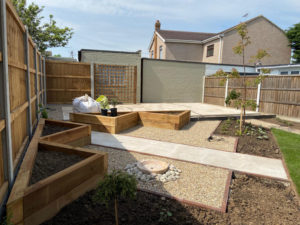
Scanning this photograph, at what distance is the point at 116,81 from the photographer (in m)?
12.7

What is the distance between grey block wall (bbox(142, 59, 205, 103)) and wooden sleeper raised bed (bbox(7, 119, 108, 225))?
1111cm

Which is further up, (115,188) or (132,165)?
(115,188)

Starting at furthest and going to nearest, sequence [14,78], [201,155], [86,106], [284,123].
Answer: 1. [284,123]
2. [86,106]
3. [201,155]
4. [14,78]

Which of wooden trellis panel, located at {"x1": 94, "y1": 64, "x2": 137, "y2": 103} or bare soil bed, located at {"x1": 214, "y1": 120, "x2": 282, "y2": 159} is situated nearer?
bare soil bed, located at {"x1": 214, "y1": 120, "x2": 282, "y2": 159}

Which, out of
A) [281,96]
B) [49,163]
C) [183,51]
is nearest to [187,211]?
[49,163]

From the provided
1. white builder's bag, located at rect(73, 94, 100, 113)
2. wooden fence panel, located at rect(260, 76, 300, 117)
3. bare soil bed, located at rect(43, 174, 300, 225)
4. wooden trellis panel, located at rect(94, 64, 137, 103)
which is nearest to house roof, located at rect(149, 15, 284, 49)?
wooden trellis panel, located at rect(94, 64, 137, 103)

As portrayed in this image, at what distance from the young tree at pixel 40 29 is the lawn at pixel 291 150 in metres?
20.3

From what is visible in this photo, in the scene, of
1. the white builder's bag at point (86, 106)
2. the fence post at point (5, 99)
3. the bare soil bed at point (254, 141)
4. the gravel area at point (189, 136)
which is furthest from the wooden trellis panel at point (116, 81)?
the fence post at point (5, 99)

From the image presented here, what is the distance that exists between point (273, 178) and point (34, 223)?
3452 millimetres

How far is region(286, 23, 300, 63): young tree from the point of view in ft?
69.0

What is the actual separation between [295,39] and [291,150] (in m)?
20.5

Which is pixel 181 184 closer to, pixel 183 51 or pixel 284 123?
pixel 284 123

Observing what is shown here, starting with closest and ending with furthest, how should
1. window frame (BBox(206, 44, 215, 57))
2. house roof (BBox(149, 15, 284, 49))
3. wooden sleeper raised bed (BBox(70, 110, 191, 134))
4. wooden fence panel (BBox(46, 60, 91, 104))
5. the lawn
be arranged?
the lawn < wooden sleeper raised bed (BBox(70, 110, 191, 134)) < wooden fence panel (BBox(46, 60, 91, 104)) < house roof (BBox(149, 15, 284, 49)) < window frame (BBox(206, 44, 215, 57))

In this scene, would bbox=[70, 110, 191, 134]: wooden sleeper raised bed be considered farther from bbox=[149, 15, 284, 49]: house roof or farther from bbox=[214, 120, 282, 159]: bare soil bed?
bbox=[149, 15, 284, 49]: house roof
